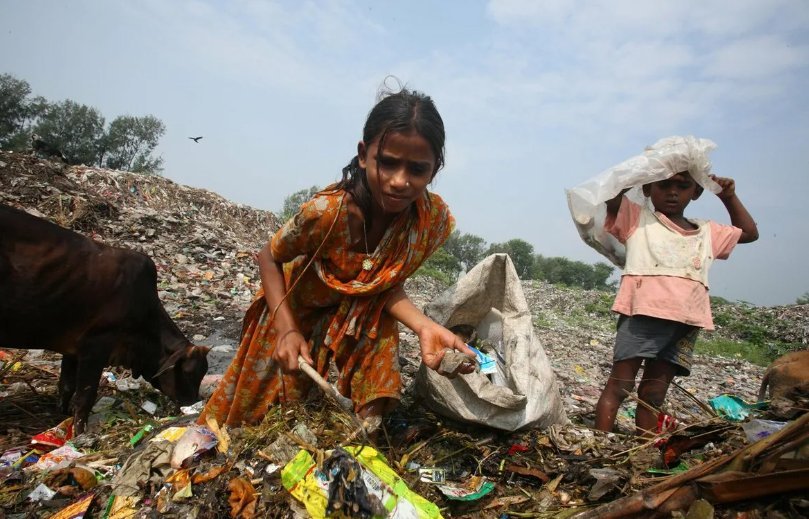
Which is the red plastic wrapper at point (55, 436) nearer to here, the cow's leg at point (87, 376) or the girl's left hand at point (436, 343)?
the cow's leg at point (87, 376)

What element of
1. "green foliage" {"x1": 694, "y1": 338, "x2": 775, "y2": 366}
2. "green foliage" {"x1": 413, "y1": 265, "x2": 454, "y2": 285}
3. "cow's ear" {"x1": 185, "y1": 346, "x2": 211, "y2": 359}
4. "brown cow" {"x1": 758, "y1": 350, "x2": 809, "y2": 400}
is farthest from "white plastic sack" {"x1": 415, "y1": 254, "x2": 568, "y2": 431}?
"green foliage" {"x1": 413, "y1": 265, "x2": 454, "y2": 285}

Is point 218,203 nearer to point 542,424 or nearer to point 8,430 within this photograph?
point 8,430

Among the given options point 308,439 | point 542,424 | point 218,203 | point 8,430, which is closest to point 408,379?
point 542,424

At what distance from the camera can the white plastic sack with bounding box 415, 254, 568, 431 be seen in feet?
6.90

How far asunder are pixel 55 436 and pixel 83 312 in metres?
0.75

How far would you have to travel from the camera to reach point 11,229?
2695mm

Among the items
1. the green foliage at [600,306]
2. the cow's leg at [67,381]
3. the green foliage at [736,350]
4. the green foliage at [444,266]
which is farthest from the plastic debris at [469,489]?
the green foliage at [444,266]

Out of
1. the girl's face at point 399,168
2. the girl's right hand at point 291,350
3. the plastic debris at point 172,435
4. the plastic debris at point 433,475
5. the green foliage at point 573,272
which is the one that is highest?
the green foliage at point 573,272

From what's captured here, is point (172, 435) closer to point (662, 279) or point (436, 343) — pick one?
point (436, 343)

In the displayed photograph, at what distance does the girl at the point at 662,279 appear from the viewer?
2.39 metres

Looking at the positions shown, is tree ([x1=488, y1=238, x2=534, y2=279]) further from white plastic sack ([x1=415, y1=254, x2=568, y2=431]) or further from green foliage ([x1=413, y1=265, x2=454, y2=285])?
white plastic sack ([x1=415, y1=254, x2=568, y2=431])

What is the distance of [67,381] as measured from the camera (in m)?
3.06

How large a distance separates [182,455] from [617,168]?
2505 millimetres

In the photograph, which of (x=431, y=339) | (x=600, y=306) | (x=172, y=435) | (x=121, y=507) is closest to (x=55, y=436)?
(x=172, y=435)
